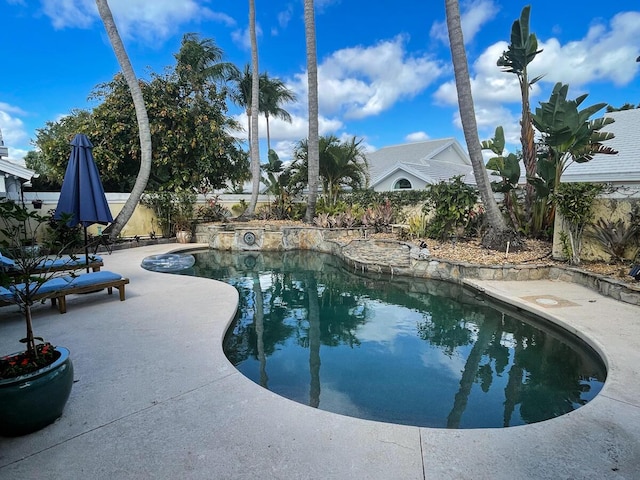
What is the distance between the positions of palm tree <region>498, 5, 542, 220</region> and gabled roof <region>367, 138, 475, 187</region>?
8.06 metres

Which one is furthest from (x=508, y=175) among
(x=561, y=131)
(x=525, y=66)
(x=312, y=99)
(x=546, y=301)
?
(x=312, y=99)

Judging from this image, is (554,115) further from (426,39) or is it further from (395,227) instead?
(426,39)

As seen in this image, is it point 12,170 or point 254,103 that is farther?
point 254,103

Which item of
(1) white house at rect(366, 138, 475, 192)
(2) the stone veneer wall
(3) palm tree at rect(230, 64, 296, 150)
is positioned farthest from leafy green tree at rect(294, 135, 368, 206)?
(3) palm tree at rect(230, 64, 296, 150)

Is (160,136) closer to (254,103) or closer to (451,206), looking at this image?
(254,103)

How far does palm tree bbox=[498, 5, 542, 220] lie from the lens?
8.87m

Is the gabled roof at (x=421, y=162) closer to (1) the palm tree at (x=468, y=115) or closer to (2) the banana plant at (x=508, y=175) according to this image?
(2) the banana plant at (x=508, y=175)

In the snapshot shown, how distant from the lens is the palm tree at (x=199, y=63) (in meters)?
18.6

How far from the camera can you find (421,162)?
21.9 m

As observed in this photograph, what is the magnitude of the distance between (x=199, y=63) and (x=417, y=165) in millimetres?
14370

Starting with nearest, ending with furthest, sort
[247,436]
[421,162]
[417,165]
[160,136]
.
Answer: [247,436] < [160,136] < [417,165] < [421,162]

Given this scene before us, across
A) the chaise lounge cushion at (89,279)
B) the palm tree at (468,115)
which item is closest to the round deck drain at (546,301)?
the palm tree at (468,115)

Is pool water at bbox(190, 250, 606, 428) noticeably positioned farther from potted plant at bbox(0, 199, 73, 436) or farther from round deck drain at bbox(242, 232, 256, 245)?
round deck drain at bbox(242, 232, 256, 245)

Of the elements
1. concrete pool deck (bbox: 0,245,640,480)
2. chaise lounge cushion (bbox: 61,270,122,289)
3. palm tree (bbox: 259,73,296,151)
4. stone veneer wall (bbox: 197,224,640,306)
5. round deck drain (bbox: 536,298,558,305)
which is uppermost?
palm tree (bbox: 259,73,296,151)
